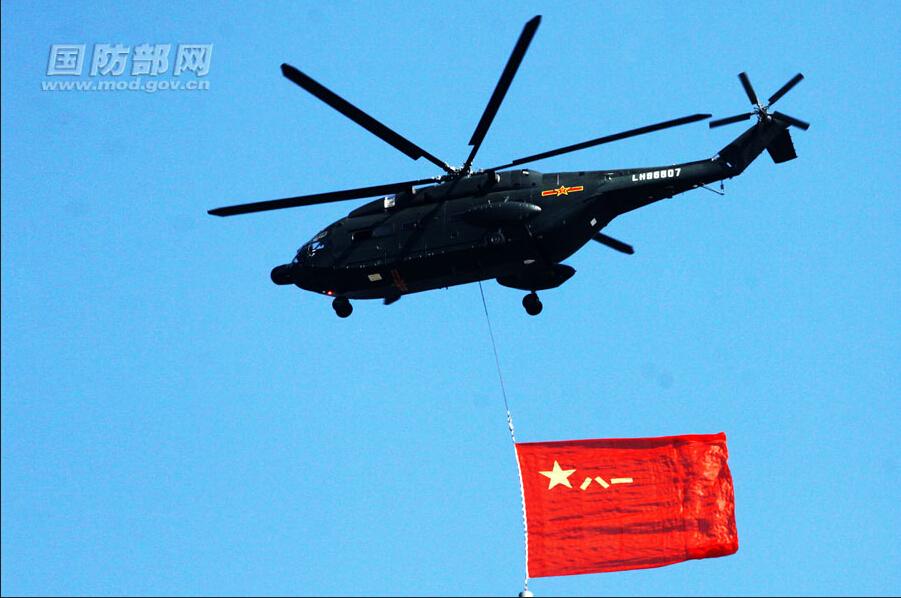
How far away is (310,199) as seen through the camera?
139 feet

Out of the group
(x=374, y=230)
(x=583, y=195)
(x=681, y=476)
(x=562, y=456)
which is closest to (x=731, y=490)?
(x=681, y=476)

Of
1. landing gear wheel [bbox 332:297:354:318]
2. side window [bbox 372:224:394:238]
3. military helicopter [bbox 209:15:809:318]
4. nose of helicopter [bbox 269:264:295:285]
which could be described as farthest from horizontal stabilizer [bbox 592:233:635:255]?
nose of helicopter [bbox 269:264:295:285]

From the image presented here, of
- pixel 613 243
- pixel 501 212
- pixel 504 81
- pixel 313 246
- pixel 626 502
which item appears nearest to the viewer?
pixel 504 81

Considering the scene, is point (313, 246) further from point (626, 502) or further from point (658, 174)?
point (626, 502)

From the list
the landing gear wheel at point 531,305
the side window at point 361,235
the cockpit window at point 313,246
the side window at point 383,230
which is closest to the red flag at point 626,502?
the landing gear wheel at point 531,305

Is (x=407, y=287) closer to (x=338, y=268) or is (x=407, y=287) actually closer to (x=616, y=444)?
(x=338, y=268)

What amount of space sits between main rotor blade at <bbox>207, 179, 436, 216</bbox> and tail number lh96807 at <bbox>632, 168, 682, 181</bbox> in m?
6.22

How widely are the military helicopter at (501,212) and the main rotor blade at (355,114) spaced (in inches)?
2.4

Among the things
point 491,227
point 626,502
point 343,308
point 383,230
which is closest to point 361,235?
point 383,230

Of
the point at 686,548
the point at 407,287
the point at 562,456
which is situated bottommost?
the point at 686,548

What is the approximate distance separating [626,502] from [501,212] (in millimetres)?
8260

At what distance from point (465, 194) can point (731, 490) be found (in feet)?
34.9

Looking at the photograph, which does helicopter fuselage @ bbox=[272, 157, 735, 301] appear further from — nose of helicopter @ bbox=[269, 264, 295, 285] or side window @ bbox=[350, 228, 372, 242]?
nose of helicopter @ bbox=[269, 264, 295, 285]

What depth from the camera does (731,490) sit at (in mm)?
40688
